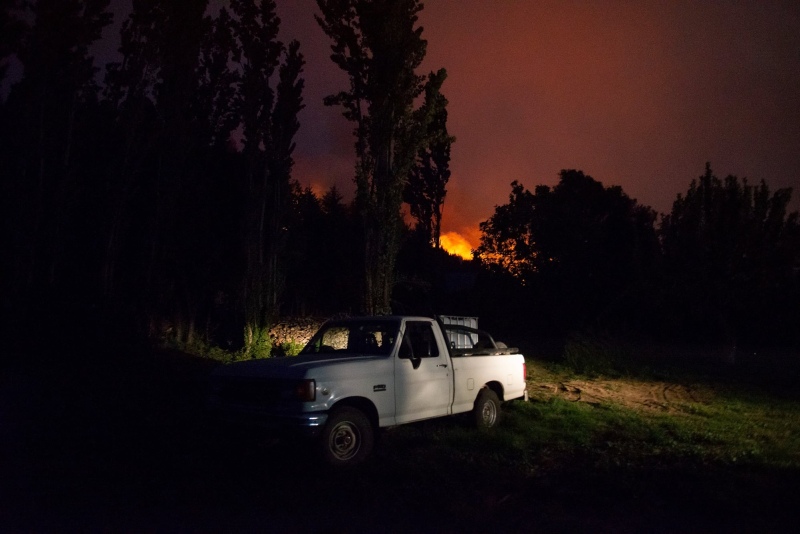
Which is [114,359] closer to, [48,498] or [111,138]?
[48,498]

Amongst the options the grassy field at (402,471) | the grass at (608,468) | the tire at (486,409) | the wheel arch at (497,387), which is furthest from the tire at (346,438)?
the wheel arch at (497,387)

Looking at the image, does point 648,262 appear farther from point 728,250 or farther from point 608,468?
point 608,468

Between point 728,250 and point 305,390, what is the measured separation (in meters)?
19.5

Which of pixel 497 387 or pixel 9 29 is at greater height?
pixel 9 29

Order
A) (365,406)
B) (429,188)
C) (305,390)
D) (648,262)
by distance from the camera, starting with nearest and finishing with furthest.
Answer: (305,390) → (365,406) → (648,262) → (429,188)

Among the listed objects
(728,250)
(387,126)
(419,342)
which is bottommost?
(419,342)

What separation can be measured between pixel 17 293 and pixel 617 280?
2554cm

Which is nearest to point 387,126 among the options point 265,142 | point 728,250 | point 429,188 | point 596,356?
point 265,142

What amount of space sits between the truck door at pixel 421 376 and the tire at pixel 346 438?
0.61 metres

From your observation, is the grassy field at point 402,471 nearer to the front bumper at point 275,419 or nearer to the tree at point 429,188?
the front bumper at point 275,419

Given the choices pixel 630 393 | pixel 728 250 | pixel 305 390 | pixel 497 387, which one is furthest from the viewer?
pixel 728 250

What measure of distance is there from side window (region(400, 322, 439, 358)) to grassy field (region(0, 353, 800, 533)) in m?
1.26

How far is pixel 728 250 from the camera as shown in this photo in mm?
21734

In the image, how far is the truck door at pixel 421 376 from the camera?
309 inches
